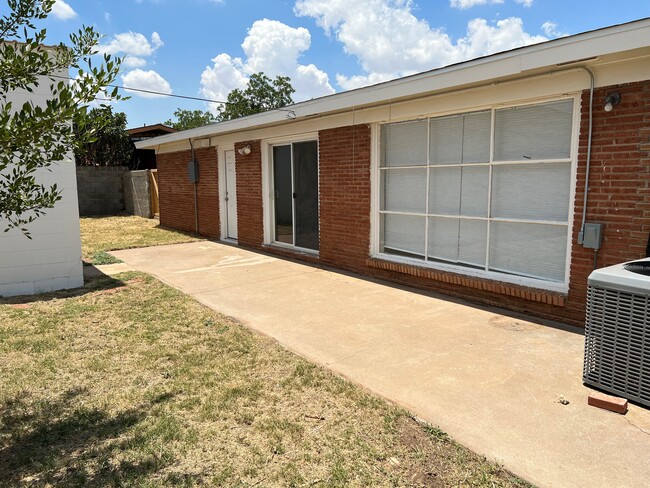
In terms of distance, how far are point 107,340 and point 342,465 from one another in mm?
3153

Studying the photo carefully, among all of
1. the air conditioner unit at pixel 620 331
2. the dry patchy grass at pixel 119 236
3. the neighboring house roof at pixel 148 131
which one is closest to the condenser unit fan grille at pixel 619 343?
the air conditioner unit at pixel 620 331

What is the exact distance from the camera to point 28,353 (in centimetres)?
432

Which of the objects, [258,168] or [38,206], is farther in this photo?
→ [258,168]

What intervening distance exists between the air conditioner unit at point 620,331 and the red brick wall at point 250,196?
764cm

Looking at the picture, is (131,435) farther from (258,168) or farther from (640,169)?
(258,168)

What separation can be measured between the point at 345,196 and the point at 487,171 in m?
2.62

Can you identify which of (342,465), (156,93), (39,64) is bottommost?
(342,465)

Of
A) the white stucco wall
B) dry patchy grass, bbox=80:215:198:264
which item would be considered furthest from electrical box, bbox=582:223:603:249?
dry patchy grass, bbox=80:215:198:264

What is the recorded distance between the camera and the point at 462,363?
4.00 m

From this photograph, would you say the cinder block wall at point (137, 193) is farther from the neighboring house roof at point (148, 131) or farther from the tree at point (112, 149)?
the tree at point (112, 149)

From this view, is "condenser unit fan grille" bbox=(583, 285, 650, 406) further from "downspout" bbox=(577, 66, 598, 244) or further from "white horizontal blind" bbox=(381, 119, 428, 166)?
"white horizontal blind" bbox=(381, 119, 428, 166)

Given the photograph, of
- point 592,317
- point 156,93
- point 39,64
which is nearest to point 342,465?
point 592,317

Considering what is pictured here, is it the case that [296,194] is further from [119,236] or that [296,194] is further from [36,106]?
[36,106]

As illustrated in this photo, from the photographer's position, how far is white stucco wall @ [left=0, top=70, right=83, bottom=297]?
254 inches
